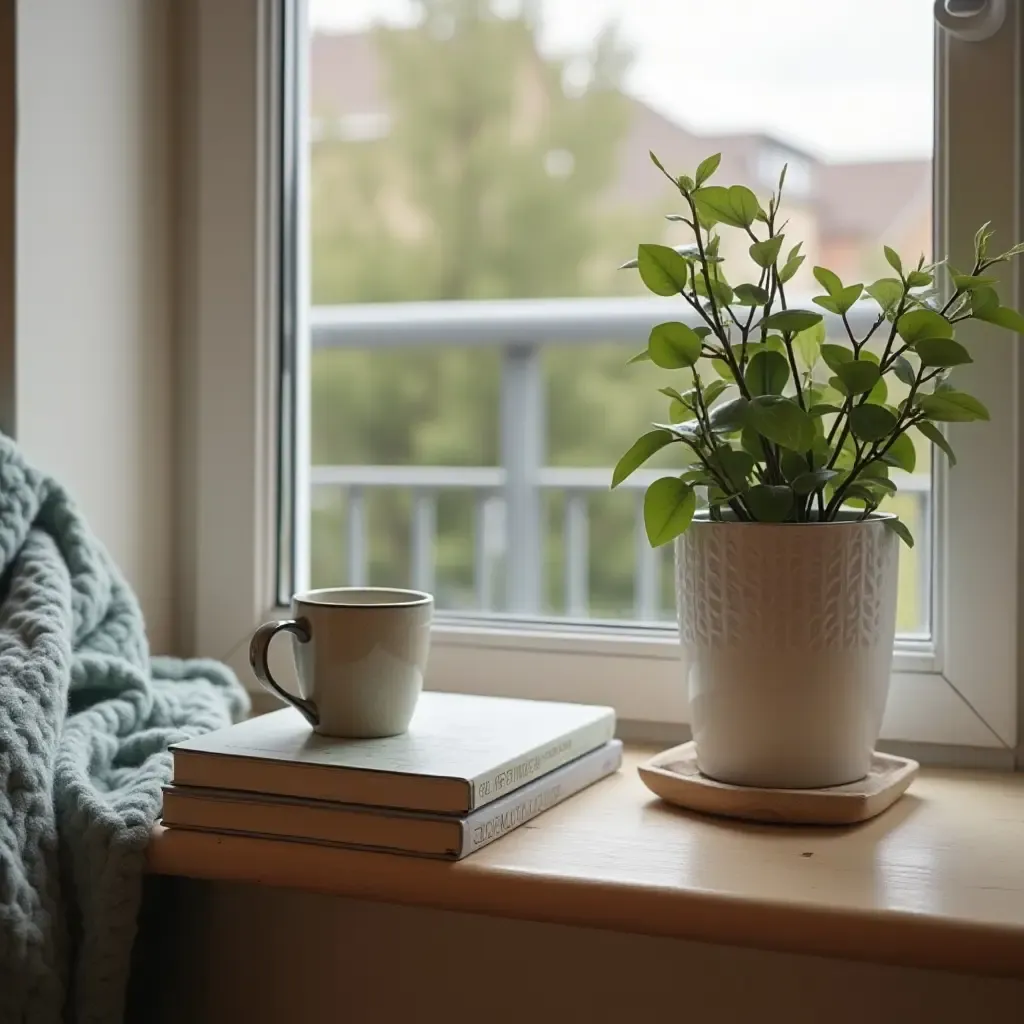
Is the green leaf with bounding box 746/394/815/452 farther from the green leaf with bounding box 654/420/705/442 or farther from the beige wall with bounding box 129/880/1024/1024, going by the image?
the beige wall with bounding box 129/880/1024/1024

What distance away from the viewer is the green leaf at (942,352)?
0.69 m

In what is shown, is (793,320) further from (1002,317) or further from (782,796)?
(782,796)

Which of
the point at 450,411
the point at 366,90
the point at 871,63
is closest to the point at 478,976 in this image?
the point at 871,63

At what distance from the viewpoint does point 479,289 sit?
4383 millimetres

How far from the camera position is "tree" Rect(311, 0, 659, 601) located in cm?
407

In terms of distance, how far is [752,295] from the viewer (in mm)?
719

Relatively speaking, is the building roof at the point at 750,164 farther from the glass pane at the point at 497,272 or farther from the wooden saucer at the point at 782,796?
the wooden saucer at the point at 782,796

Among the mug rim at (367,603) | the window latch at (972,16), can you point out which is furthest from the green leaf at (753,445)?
the window latch at (972,16)

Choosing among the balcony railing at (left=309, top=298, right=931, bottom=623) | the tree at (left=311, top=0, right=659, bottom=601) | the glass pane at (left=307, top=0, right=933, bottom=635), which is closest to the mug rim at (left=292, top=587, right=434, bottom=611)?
the balcony railing at (left=309, top=298, right=931, bottom=623)

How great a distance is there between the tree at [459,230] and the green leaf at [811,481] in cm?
328

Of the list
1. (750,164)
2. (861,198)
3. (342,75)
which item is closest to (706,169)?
(342,75)

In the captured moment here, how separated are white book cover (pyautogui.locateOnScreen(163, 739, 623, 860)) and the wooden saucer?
0.09 m

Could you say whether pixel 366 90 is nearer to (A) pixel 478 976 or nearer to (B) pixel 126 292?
(B) pixel 126 292

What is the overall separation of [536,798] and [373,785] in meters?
0.11
